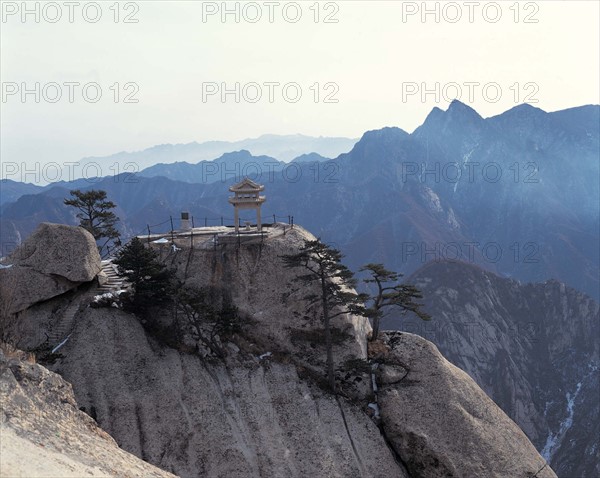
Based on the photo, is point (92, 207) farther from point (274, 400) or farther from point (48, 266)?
point (274, 400)

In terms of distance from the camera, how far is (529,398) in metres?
118

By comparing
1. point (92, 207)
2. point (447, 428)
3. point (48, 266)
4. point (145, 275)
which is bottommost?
point (447, 428)

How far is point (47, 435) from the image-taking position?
20.1 meters

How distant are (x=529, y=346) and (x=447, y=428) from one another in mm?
111401

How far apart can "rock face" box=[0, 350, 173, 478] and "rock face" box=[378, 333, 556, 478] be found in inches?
858

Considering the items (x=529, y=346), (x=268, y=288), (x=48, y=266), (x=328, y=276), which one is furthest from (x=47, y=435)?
(x=529, y=346)

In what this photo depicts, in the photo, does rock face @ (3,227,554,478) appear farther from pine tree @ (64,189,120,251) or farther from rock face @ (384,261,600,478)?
rock face @ (384,261,600,478)

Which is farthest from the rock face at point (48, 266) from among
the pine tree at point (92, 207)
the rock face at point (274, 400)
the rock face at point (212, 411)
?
the pine tree at point (92, 207)

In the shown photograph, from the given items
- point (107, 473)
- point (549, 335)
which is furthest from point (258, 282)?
point (549, 335)

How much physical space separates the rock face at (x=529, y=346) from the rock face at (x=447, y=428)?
236 ft

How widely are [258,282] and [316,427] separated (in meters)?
13.6

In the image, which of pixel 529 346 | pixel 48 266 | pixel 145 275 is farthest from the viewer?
pixel 529 346

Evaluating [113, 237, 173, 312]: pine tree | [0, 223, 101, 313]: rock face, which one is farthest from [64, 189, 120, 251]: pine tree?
[113, 237, 173, 312]: pine tree

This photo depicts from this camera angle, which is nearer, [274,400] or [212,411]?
[212,411]
